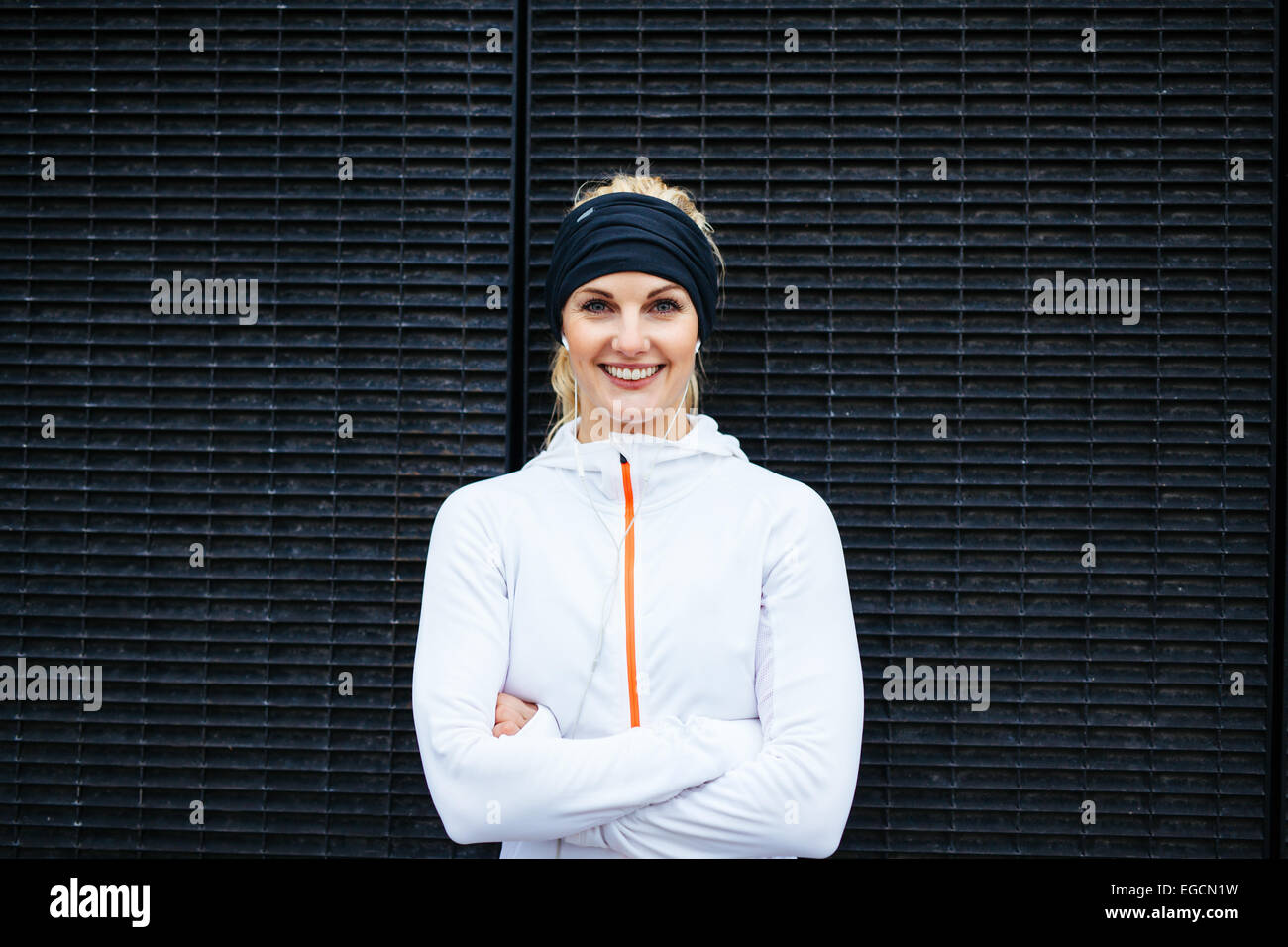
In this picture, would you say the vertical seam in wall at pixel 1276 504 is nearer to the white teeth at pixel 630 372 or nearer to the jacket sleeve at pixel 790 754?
the jacket sleeve at pixel 790 754

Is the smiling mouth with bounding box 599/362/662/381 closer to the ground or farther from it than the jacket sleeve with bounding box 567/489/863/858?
farther from it

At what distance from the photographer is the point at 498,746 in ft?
5.10

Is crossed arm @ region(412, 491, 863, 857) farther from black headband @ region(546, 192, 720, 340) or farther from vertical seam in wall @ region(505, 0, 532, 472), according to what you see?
vertical seam in wall @ region(505, 0, 532, 472)

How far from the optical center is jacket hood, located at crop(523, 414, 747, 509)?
70.1 inches

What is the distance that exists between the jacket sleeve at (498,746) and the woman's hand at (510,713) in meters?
0.02

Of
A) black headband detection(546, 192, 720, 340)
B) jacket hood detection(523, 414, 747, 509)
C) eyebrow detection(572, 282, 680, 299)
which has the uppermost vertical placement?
black headband detection(546, 192, 720, 340)

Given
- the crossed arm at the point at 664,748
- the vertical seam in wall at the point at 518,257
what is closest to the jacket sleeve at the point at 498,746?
the crossed arm at the point at 664,748

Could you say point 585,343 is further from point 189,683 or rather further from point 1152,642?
point 1152,642

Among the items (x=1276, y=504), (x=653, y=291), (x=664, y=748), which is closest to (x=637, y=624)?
(x=664, y=748)

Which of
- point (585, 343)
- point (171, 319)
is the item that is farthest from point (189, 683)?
point (585, 343)

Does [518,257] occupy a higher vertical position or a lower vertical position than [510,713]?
higher

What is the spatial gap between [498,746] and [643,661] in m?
0.30

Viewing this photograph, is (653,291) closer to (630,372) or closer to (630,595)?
(630,372)

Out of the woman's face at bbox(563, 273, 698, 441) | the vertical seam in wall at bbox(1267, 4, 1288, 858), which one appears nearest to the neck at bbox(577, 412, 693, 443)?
the woman's face at bbox(563, 273, 698, 441)
